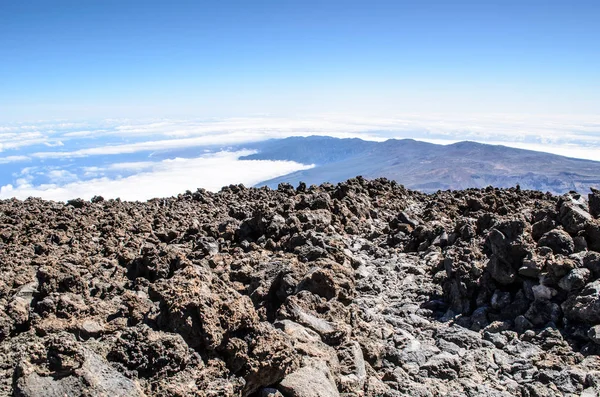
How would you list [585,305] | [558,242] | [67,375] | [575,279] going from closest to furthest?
[67,375], [585,305], [575,279], [558,242]

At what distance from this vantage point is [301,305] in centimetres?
631

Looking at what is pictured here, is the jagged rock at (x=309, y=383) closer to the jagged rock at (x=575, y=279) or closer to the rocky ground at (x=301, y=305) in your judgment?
the rocky ground at (x=301, y=305)

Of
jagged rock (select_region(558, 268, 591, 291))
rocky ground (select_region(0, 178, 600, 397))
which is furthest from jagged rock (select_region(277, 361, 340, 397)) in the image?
jagged rock (select_region(558, 268, 591, 291))

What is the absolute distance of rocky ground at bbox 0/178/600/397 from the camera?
13.6ft

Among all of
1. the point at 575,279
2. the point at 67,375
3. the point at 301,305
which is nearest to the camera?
the point at 67,375

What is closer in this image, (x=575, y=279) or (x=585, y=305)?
(x=585, y=305)

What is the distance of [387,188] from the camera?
18.3m

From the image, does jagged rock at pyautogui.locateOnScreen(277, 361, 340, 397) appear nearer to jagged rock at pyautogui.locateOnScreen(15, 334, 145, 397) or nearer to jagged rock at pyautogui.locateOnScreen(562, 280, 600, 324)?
jagged rock at pyautogui.locateOnScreen(15, 334, 145, 397)

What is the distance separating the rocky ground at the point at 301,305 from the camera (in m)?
4.14

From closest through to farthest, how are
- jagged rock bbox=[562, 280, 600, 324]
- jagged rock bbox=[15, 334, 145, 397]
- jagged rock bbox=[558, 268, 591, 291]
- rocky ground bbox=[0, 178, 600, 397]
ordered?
jagged rock bbox=[15, 334, 145, 397] → rocky ground bbox=[0, 178, 600, 397] → jagged rock bbox=[562, 280, 600, 324] → jagged rock bbox=[558, 268, 591, 291]

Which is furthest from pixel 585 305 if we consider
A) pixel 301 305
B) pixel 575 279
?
pixel 301 305

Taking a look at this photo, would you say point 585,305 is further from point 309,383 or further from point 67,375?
point 67,375

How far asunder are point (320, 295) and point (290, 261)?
190 centimetres

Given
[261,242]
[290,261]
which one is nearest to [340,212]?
[261,242]
